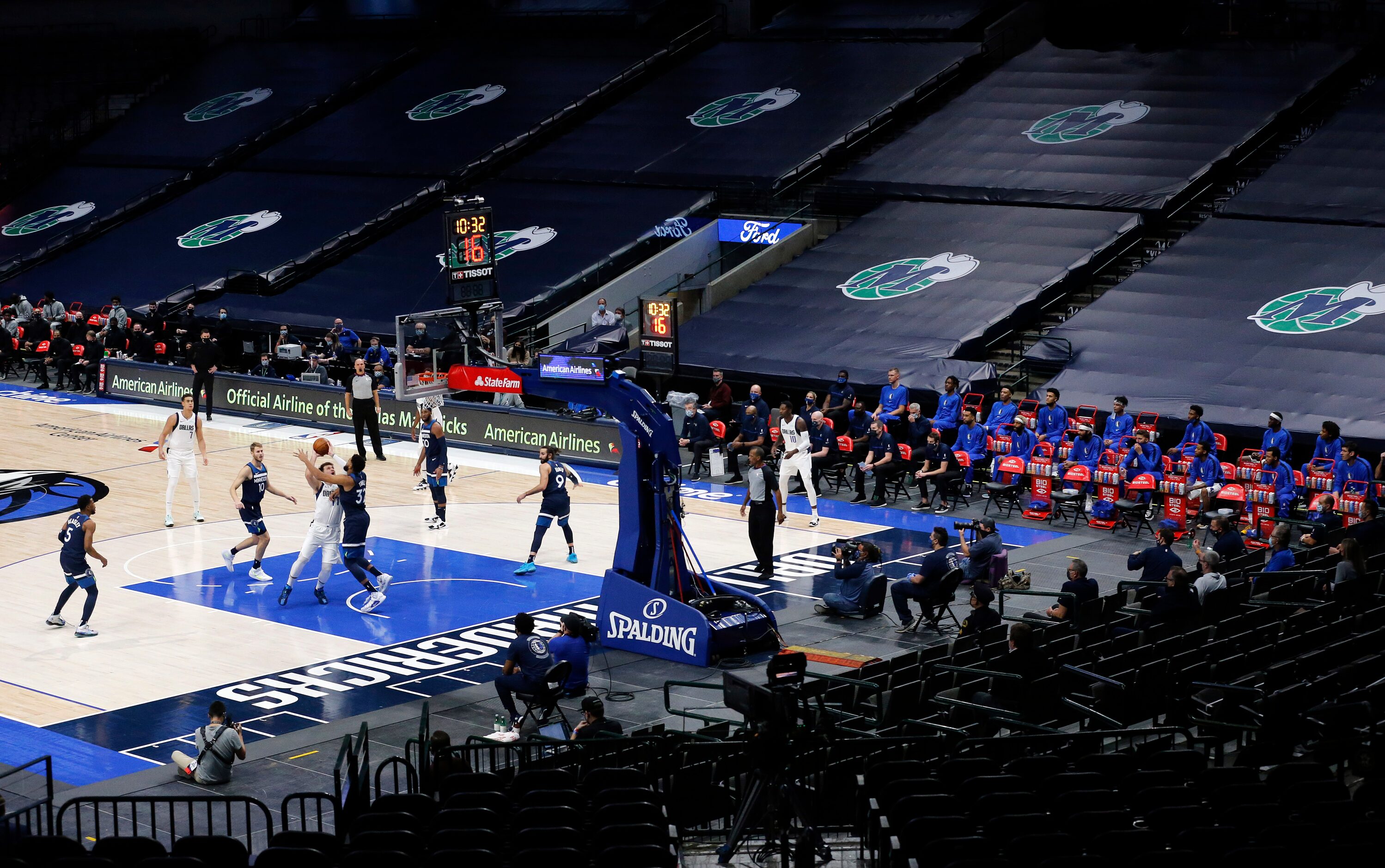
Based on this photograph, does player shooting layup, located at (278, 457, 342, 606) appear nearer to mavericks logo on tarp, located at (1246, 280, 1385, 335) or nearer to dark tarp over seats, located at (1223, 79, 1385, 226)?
mavericks logo on tarp, located at (1246, 280, 1385, 335)

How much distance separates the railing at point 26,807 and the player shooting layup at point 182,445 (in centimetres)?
994

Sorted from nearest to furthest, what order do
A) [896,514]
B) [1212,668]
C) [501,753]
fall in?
[1212,668]
[501,753]
[896,514]

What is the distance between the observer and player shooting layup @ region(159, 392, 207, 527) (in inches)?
998

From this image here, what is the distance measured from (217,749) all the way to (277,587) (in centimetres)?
786

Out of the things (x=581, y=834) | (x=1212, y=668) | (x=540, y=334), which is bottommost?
(x=540, y=334)

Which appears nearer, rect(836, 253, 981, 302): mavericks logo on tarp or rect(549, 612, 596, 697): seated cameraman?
rect(549, 612, 596, 697): seated cameraman

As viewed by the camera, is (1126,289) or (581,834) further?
(1126,289)

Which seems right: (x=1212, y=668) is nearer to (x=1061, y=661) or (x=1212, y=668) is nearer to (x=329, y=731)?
(x=1061, y=661)

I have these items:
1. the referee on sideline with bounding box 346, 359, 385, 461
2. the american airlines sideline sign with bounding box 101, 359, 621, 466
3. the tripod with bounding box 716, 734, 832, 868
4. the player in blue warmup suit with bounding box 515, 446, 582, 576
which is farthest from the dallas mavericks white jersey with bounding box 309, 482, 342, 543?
the tripod with bounding box 716, 734, 832, 868

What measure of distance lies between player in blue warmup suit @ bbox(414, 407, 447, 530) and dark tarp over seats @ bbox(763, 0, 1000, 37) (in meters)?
23.8

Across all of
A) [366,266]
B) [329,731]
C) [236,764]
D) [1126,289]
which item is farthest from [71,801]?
[366,266]

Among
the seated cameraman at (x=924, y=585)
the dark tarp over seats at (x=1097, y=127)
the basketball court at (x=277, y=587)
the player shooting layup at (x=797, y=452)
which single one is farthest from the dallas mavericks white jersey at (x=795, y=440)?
the dark tarp over seats at (x=1097, y=127)

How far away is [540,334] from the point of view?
124ft

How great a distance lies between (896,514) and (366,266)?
19.8 metres
